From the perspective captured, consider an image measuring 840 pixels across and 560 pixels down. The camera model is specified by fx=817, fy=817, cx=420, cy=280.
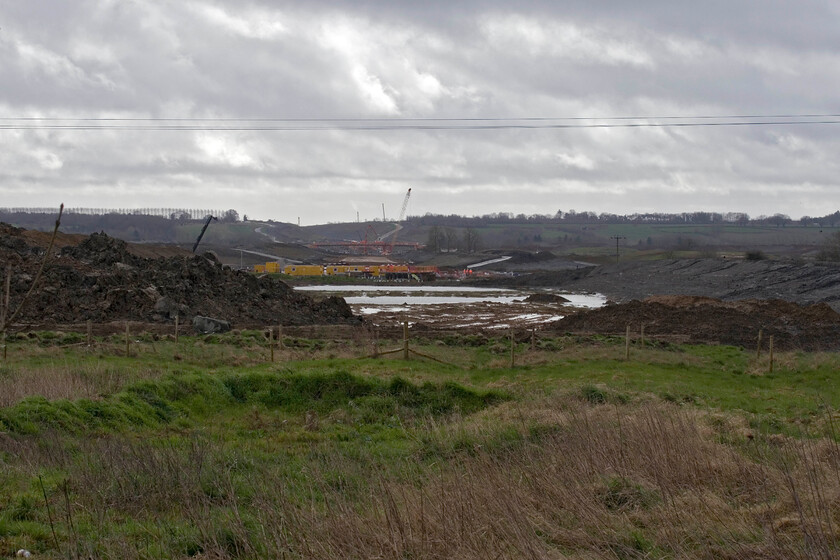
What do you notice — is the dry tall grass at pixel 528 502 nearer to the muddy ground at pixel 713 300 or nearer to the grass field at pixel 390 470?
the grass field at pixel 390 470

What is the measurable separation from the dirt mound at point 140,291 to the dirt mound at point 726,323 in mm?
14168

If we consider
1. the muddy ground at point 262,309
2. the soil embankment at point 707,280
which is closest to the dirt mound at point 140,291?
the muddy ground at point 262,309

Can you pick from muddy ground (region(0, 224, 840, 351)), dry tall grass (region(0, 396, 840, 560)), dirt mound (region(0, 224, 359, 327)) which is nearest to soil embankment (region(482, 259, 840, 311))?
muddy ground (region(0, 224, 840, 351))

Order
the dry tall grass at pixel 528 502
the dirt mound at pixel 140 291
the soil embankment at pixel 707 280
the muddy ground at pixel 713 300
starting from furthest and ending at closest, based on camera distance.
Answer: the soil embankment at pixel 707 280 → the muddy ground at pixel 713 300 → the dirt mound at pixel 140 291 → the dry tall grass at pixel 528 502

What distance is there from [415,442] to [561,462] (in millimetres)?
4927

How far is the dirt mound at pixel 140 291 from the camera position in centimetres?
3791

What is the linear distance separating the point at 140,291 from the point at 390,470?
33.3 metres

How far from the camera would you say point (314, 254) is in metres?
188

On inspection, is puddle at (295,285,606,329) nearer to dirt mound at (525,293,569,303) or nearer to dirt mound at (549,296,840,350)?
dirt mound at (525,293,569,303)

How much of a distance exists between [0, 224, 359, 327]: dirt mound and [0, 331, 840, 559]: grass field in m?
18.6

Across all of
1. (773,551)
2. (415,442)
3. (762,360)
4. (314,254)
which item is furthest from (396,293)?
(314,254)

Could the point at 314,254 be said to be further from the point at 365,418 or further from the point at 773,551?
the point at 773,551

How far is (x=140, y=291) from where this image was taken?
132 feet

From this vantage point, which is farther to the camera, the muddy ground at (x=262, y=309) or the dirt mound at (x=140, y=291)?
the dirt mound at (x=140, y=291)
